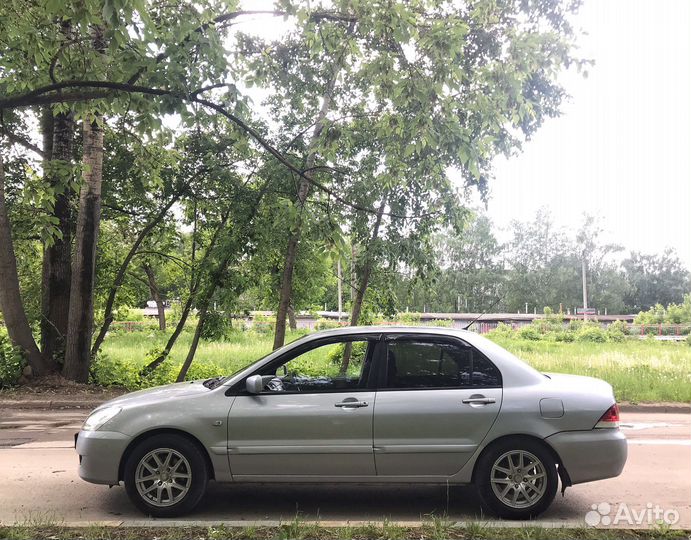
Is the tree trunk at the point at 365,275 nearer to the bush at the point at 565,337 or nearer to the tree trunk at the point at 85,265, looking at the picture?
the tree trunk at the point at 85,265

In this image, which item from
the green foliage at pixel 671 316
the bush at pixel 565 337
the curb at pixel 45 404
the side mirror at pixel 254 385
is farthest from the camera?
the green foliage at pixel 671 316

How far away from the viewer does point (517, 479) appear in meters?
4.52

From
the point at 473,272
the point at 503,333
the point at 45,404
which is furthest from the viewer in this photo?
the point at 473,272

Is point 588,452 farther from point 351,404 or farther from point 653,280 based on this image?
point 653,280

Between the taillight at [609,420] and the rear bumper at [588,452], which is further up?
the taillight at [609,420]

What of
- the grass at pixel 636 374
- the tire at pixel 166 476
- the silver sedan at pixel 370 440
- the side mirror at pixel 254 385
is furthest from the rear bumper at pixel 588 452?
the grass at pixel 636 374

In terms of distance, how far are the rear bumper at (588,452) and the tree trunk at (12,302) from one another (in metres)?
11.1

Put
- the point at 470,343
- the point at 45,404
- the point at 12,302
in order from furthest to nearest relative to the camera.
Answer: the point at 12,302 → the point at 45,404 → the point at 470,343

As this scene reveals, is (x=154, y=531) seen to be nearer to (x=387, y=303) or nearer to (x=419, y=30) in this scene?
(x=419, y=30)

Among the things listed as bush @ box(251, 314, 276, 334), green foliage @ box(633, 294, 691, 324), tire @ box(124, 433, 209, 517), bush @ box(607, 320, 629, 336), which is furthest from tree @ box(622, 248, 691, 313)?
tire @ box(124, 433, 209, 517)

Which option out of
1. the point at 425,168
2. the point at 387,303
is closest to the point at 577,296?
the point at 387,303

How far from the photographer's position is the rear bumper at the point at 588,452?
14.8 ft

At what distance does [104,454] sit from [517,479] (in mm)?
3407

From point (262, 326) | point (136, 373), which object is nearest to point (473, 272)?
point (262, 326)
